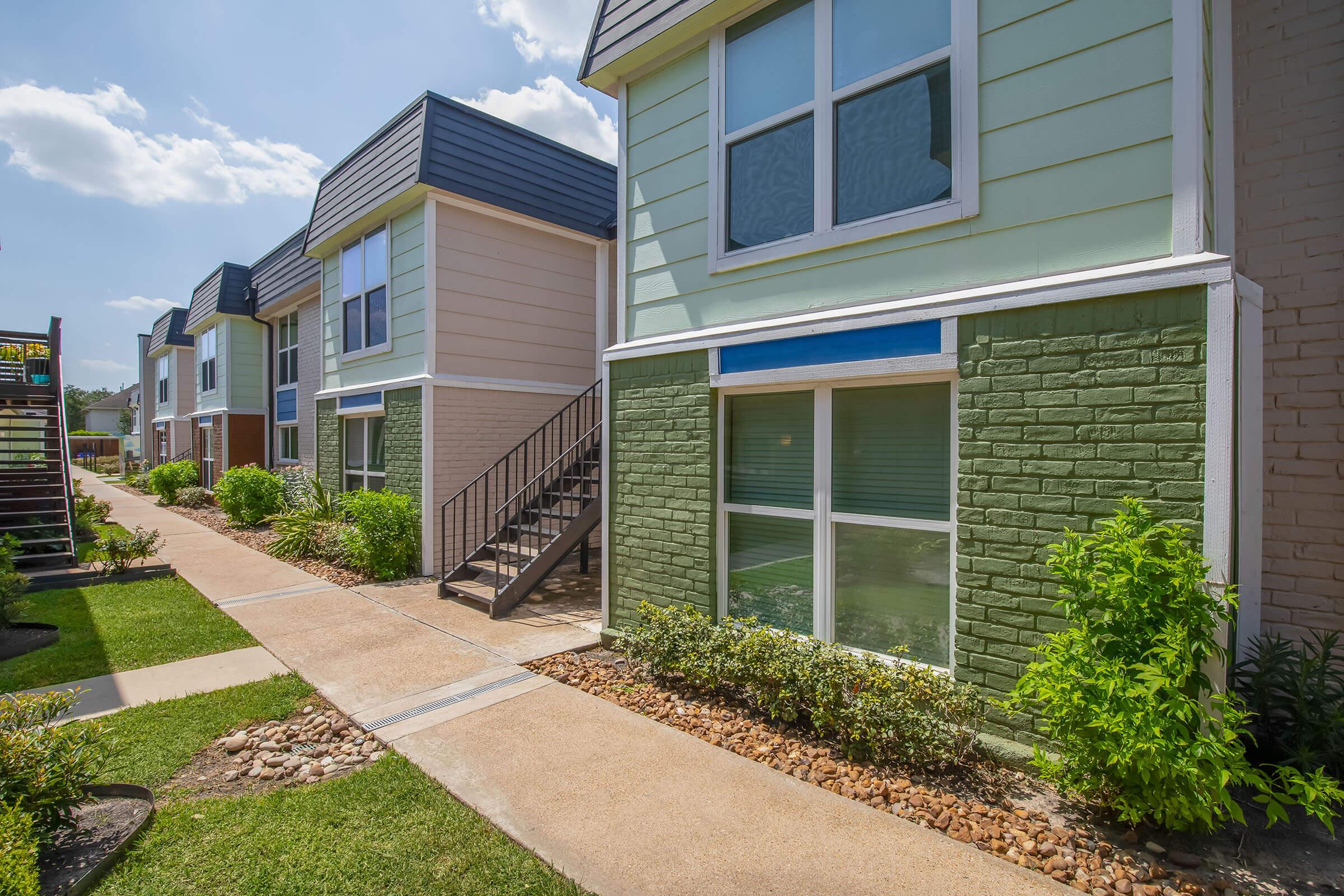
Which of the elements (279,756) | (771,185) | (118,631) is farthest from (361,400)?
(771,185)

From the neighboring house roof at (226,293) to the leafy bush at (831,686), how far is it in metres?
16.8

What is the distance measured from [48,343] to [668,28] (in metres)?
12.4

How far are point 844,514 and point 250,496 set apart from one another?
41.7ft

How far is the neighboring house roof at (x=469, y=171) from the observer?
27.6 feet

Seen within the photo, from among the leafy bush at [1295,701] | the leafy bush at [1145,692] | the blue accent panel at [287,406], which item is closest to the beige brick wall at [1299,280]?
the leafy bush at [1295,701]

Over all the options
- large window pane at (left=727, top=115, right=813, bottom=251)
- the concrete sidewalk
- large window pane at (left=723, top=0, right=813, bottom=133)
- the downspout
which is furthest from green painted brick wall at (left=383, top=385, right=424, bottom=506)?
the downspout

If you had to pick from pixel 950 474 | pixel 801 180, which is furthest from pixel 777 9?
pixel 950 474

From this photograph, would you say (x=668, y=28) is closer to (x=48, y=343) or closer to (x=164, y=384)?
(x=48, y=343)

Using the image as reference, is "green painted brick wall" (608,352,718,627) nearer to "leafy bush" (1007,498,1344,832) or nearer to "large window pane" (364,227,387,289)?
"leafy bush" (1007,498,1344,832)

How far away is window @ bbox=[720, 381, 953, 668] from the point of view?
3969 millimetres

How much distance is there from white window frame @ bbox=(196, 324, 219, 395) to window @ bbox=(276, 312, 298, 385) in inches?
108

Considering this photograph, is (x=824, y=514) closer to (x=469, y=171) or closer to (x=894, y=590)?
(x=894, y=590)

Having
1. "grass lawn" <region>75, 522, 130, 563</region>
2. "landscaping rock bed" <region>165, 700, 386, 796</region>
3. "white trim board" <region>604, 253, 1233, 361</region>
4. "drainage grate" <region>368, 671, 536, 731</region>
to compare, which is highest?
"white trim board" <region>604, 253, 1233, 361</region>

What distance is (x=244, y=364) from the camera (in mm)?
16531
